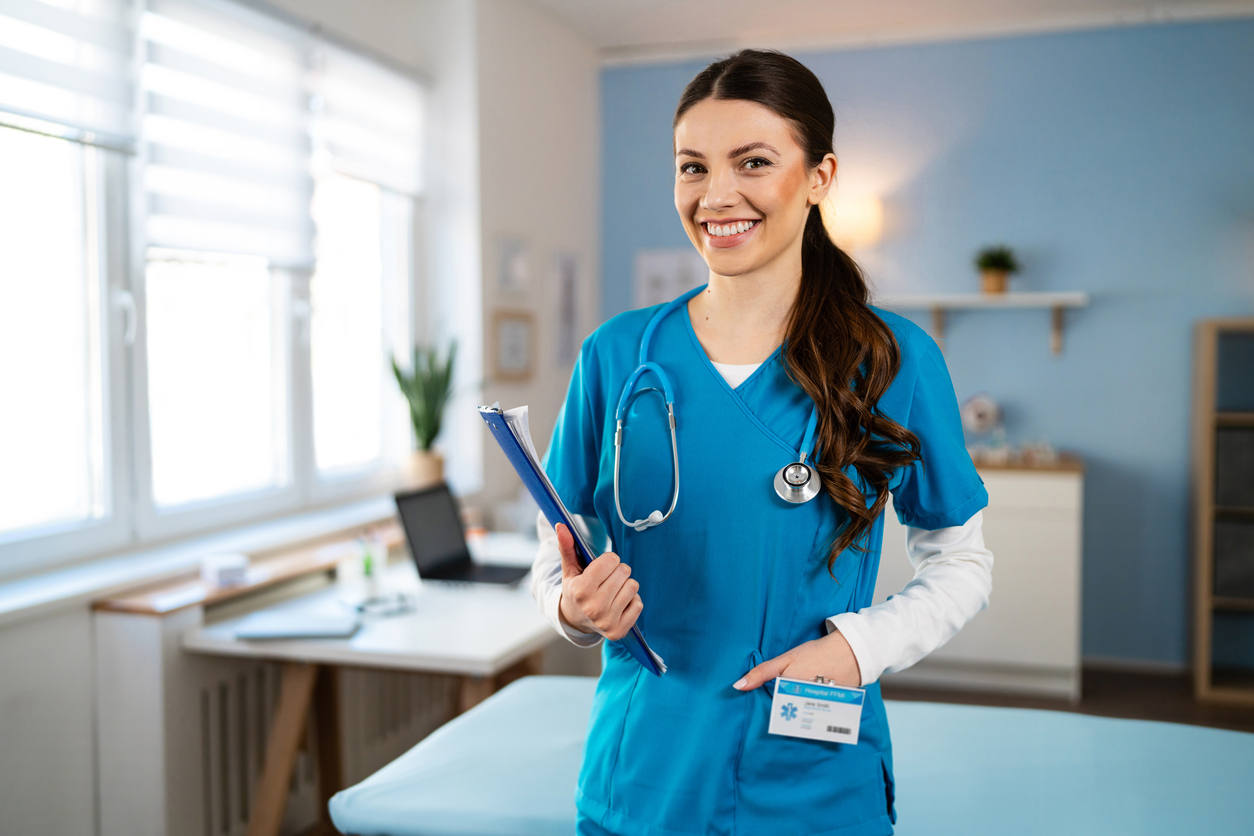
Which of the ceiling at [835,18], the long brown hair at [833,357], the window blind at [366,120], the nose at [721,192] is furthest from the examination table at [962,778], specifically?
the ceiling at [835,18]

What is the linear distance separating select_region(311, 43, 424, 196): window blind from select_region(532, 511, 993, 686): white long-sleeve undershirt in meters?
2.57

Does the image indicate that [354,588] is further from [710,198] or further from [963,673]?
[963,673]

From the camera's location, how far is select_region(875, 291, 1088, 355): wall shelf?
4223mm

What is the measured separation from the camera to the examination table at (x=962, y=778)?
154 cm

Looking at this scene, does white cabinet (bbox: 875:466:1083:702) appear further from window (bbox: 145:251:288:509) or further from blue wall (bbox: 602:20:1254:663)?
window (bbox: 145:251:288:509)

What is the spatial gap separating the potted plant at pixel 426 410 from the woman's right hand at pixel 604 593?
8.39 ft

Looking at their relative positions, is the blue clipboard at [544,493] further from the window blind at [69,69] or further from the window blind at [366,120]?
the window blind at [366,120]

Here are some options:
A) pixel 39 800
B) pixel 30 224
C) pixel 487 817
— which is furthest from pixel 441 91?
pixel 487 817

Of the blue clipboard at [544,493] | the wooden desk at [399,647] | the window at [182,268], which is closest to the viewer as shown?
the blue clipboard at [544,493]

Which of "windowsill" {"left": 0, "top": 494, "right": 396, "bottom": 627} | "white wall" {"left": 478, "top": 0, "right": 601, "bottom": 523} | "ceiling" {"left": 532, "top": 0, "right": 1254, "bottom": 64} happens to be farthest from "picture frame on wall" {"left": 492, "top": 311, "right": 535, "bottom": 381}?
"ceiling" {"left": 532, "top": 0, "right": 1254, "bottom": 64}

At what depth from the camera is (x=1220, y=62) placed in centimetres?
419

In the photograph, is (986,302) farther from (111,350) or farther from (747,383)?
(747,383)

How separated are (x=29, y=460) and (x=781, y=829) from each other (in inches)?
81.6

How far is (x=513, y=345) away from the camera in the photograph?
4.11m
